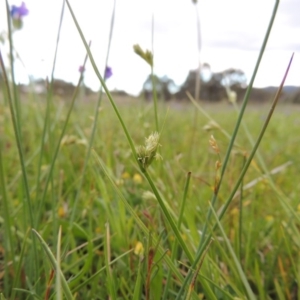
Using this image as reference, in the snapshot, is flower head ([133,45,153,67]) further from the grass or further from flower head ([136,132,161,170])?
flower head ([136,132,161,170])

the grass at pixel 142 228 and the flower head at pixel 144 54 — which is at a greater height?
the flower head at pixel 144 54

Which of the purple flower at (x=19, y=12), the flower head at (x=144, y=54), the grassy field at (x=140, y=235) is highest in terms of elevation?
the purple flower at (x=19, y=12)

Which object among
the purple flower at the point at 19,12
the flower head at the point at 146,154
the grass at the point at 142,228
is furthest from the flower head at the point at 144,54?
the purple flower at the point at 19,12

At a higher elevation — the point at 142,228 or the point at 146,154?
the point at 146,154

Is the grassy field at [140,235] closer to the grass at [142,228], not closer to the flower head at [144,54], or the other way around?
the grass at [142,228]

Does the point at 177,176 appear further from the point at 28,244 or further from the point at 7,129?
the point at 28,244

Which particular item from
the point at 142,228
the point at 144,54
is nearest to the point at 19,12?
the point at 144,54

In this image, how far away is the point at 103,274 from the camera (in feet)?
2.32

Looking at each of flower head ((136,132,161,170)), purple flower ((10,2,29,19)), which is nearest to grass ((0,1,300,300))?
flower head ((136,132,161,170))

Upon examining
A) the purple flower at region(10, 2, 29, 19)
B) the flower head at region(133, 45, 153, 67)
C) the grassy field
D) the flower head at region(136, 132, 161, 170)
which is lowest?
the grassy field

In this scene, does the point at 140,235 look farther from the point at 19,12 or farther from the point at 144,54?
the point at 19,12

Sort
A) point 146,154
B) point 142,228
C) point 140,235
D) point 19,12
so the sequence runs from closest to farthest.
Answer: point 146,154 < point 142,228 < point 140,235 < point 19,12

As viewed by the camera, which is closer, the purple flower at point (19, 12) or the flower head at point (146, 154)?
the flower head at point (146, 154)

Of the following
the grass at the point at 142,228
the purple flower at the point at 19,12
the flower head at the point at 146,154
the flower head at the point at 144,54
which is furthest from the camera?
the purple flower at the point at 19,12
